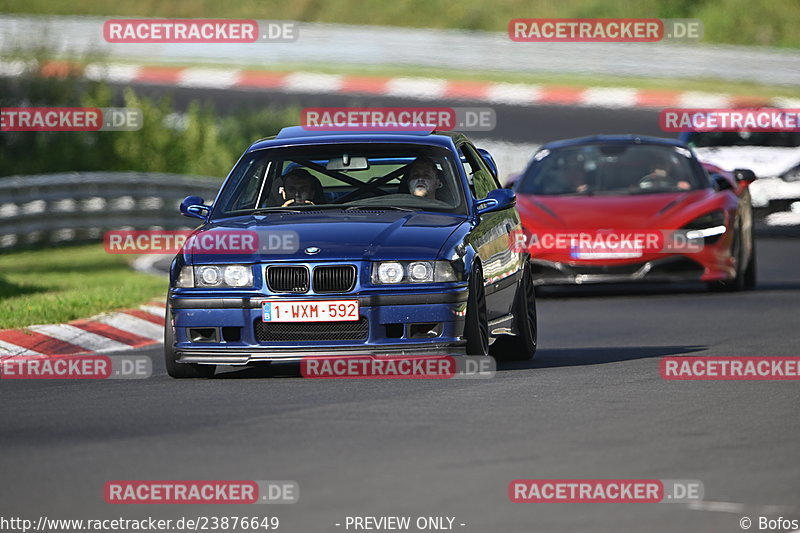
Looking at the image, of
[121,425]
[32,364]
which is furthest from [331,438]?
[32,364]

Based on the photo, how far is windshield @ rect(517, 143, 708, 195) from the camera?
1725 centimetres

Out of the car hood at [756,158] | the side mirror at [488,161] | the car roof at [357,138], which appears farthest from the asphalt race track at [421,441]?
the car hood at [756,158]

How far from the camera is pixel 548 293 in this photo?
17766 millimetres

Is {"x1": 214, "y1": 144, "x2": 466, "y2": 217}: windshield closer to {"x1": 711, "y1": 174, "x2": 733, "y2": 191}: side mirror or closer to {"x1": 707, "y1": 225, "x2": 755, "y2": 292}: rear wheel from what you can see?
{"x1": 707, "y1": 225, "x2": 755, "y2": 292}: rear wheel

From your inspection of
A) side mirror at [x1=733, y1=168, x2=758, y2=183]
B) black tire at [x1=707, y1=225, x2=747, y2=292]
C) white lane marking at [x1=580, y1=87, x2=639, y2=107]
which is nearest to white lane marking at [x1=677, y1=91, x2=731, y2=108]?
white lane marking at [x1=580, y1=87, x2=639, y2=107]

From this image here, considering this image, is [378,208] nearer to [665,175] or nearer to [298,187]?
[298,187]

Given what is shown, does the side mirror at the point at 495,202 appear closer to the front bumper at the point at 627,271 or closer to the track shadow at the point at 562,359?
the track shadow at the point at 562,359

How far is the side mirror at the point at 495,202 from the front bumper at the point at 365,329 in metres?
1.16

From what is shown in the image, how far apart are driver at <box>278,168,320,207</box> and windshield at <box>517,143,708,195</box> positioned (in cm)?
639

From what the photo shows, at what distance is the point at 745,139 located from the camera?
2444cm

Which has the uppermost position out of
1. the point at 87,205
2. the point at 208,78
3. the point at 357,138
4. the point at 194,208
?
the point at 357,138

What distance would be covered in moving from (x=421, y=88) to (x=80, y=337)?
27.1 meters

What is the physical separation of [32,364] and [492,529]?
6524 mm

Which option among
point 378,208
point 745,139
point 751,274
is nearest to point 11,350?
point 378,208
